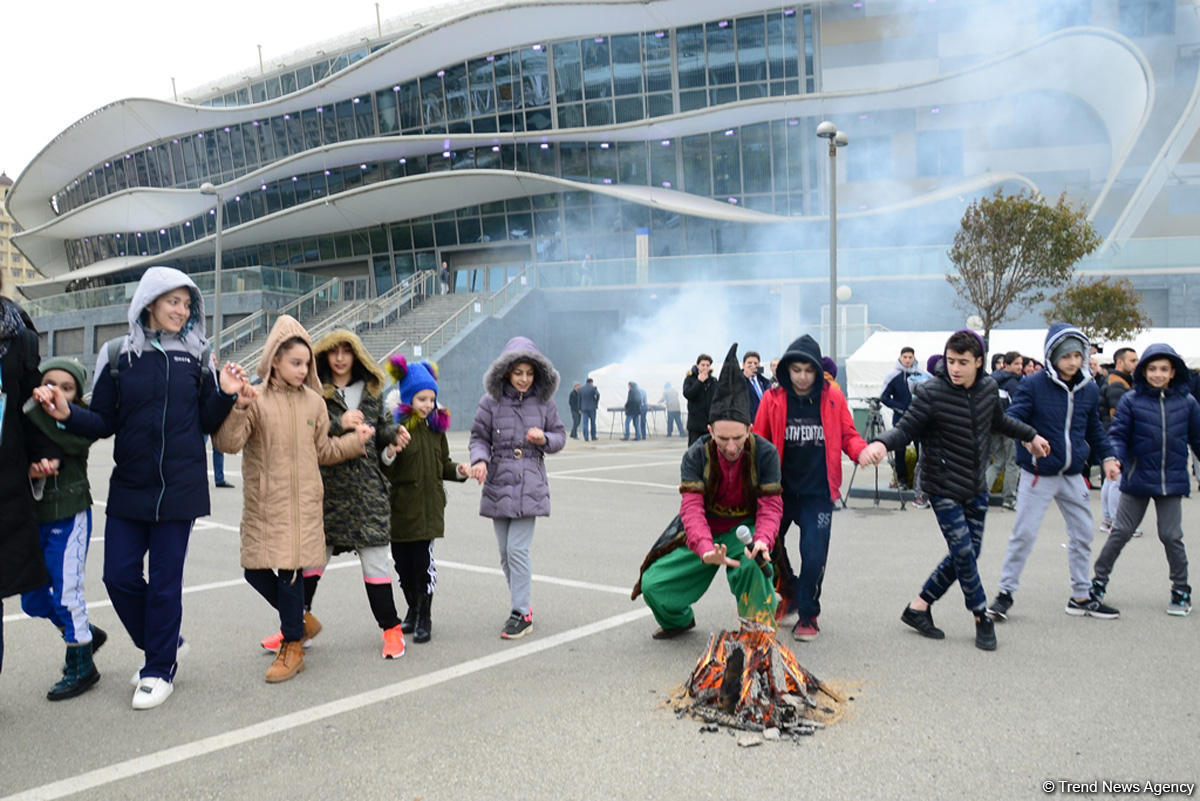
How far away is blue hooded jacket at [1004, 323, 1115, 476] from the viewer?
5691 millimetres

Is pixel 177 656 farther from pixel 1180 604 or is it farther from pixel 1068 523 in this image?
pixel 1180 604

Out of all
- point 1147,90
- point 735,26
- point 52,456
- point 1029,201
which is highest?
point 735,26

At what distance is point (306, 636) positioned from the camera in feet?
16.8

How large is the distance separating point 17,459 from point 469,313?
26449 mm

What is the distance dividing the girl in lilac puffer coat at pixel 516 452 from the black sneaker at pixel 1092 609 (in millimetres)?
3455

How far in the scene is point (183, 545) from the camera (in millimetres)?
4281

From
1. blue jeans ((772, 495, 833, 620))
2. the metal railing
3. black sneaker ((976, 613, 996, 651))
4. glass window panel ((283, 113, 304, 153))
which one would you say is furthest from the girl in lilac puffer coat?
glass window panel ((283, 113, 304, 153))

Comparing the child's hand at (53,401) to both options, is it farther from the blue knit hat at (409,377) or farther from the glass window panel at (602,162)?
the glass window panel at (602,162)

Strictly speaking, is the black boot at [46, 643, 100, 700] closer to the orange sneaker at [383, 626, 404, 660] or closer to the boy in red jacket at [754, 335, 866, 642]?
the orange sneaker at [383, 626, 404, 660]

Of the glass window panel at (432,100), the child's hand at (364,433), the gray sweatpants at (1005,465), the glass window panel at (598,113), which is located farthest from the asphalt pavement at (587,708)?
the glass window panel at (432,100)

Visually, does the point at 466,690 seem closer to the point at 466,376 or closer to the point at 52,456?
the point at 52,456

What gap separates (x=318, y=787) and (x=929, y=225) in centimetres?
3621

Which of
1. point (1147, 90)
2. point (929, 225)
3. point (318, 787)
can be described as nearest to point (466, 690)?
point (318, 787)

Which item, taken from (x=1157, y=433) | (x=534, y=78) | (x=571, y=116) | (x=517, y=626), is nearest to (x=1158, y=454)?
(x=1157, y=433)
